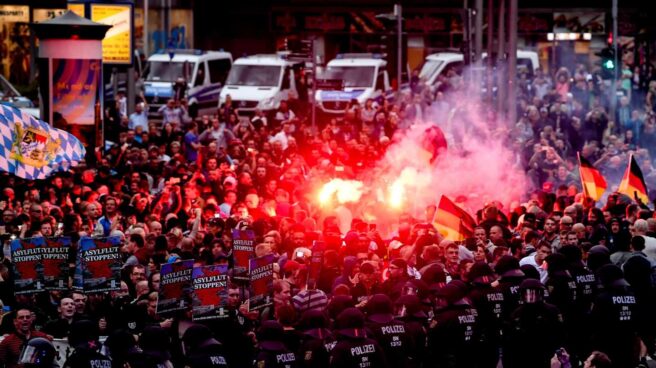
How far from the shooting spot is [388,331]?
13.4 m

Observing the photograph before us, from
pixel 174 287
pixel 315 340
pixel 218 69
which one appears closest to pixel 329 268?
pixel 174 287

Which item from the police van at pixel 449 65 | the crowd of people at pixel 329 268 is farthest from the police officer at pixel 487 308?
the police van at pixel 449 65

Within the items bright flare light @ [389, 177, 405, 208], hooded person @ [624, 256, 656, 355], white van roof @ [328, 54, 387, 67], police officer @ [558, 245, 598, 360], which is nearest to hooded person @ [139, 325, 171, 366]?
police officer @ [558, 245, 598, 360]

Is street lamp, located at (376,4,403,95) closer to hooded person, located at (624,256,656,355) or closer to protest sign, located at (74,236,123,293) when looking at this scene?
hooded person, located at (624,256,656,355)

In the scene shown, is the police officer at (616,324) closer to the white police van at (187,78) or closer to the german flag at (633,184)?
the german flag at (633,184)

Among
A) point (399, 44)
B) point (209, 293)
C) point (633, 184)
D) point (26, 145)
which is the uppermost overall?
point (399, 44)

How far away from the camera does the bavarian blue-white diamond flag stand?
17.6 metres

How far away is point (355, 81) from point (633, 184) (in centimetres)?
1908

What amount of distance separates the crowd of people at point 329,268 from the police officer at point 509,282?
0.02 m

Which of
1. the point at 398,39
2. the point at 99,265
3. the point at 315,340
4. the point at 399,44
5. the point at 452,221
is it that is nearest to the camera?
the point at 315,340

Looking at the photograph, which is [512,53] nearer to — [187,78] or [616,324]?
[187,78]

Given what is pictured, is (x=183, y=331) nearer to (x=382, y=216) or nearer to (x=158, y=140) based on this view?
(x=382, y=216)

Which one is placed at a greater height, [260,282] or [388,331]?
[260,282]

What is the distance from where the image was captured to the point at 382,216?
71.4 ft
